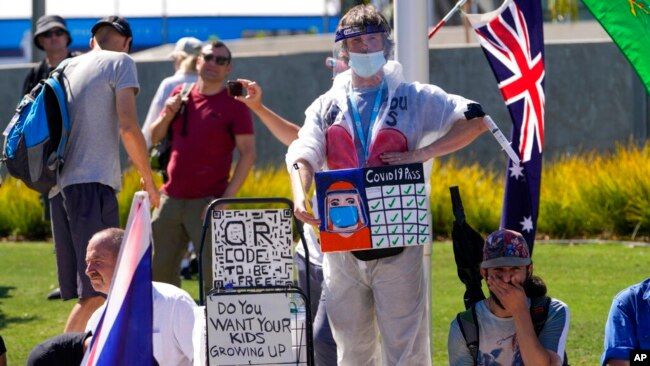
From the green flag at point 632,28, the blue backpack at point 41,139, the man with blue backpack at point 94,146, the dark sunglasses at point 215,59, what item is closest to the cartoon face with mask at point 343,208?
the green flag at point 632,28

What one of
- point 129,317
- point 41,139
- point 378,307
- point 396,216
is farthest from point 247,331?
point 41,139

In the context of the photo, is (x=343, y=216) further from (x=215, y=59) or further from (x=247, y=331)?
(x=215, y=59)

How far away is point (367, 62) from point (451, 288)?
483cm

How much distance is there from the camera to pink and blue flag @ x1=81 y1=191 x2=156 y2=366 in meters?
4.86

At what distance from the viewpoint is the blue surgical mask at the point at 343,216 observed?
5820mm

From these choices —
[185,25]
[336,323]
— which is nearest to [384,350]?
[336,323]

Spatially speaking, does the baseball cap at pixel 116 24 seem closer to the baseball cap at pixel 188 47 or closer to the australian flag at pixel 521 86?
the australian flag at pixel 521 86

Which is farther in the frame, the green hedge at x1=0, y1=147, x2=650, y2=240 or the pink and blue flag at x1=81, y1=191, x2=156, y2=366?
the green hedge at x1=0, y1=147, x2=650, y2=240

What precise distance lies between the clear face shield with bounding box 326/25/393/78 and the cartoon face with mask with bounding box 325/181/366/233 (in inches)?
20.9

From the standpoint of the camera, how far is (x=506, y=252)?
5379 mm

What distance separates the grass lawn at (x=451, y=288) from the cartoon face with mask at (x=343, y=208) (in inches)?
88.5

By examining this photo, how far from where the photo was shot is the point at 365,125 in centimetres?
594

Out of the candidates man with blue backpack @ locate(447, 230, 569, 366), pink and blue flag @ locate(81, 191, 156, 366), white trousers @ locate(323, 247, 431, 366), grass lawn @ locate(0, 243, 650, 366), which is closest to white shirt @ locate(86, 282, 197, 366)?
white trousers @ locate(323, 247, 431, 366)

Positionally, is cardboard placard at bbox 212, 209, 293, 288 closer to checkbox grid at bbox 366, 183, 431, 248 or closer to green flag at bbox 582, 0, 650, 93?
checkbox grid at bbox 366, 183, 431, 248
